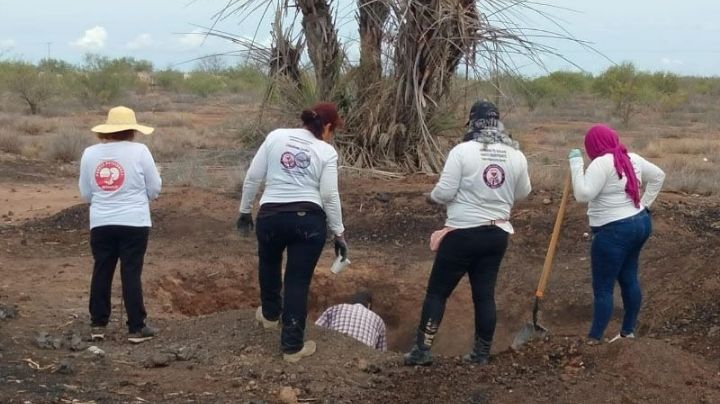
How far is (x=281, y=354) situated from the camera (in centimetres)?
640

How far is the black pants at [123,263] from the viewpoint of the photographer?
Result: 693cm

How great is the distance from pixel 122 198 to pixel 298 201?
4.62 ft

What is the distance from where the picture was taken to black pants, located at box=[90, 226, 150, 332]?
22.7 ft

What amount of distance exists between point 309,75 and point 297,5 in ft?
3.29

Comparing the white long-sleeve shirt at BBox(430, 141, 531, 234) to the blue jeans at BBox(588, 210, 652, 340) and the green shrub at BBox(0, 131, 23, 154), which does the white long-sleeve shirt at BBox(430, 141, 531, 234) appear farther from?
the green shrub at BBox(0, 131, 23, 154)

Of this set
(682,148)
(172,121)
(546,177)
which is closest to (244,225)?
(546,177)

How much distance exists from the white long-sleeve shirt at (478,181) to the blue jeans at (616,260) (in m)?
1.07

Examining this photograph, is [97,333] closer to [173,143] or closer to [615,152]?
[615,152]

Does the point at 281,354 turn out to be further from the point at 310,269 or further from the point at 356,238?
the point at 356,238

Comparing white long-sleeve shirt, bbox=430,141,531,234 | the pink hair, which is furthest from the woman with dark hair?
the pink hair

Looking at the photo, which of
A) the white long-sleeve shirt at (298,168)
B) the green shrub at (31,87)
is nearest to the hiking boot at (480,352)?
the white long-sleeve shirt at (298,168)

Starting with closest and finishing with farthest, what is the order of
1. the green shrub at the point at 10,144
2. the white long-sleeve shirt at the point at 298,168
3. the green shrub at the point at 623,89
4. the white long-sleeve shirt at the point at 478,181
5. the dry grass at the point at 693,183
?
1. the white long-sleeve shirt at the point at 478,181
2. the white long-sleeve shirt at the point at 298,168
3. the dry grass at the point at 693,183
4. the green shrub at the point at 10,144
5. the green shrub at the point at 623,89

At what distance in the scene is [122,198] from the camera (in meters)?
6.82

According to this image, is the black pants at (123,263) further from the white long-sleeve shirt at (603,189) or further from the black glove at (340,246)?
the white long-sleeve shirt at (603,189)
